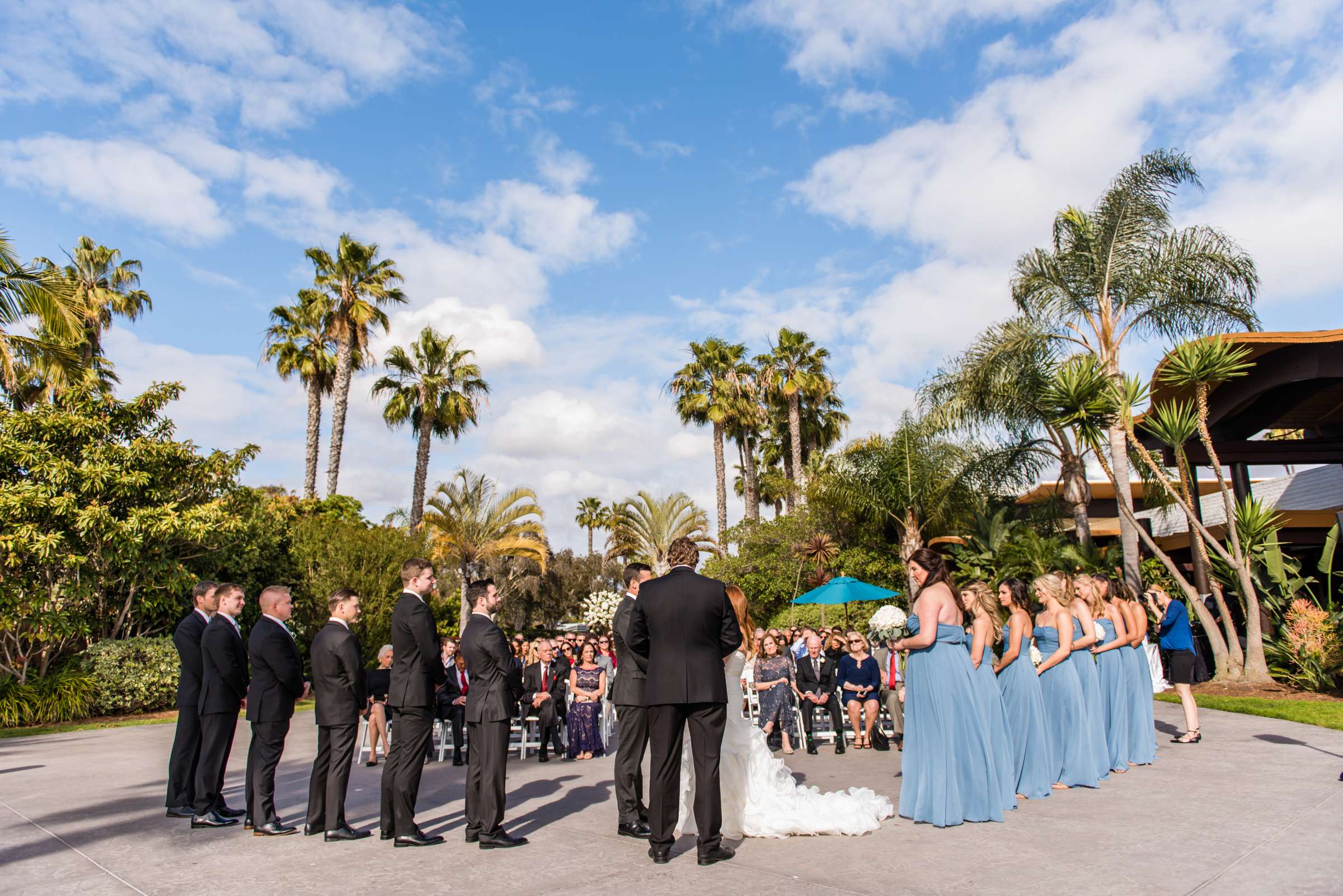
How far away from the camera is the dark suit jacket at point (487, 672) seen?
563 cm

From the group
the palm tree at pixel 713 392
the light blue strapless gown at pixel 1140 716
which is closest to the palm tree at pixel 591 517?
the palm tree at pixel 713 392

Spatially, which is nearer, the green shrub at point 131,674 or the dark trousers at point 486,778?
the dark trousers at point 486,778

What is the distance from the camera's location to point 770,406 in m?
38.0

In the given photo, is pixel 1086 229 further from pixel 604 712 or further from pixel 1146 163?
pixel 604 712

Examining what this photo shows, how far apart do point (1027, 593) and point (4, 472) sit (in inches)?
670

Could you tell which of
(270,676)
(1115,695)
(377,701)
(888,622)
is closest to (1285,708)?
(1115,695)

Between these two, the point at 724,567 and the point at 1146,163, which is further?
the point at 724,567

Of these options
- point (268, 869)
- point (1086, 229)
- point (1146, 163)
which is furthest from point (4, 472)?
point (1146, 163)

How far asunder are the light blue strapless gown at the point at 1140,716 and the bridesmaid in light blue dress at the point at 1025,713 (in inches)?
64.1

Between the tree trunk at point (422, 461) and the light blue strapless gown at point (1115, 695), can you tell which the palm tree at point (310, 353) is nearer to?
the tree trunk at point (422, 461)

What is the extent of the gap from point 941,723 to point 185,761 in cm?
584

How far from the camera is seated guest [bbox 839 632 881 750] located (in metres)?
10.0

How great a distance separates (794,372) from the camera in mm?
36719

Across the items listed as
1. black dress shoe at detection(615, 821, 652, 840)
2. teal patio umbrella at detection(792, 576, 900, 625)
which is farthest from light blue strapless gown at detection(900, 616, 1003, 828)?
teal patio umbrella at detection(792, 576, 900, 625)
